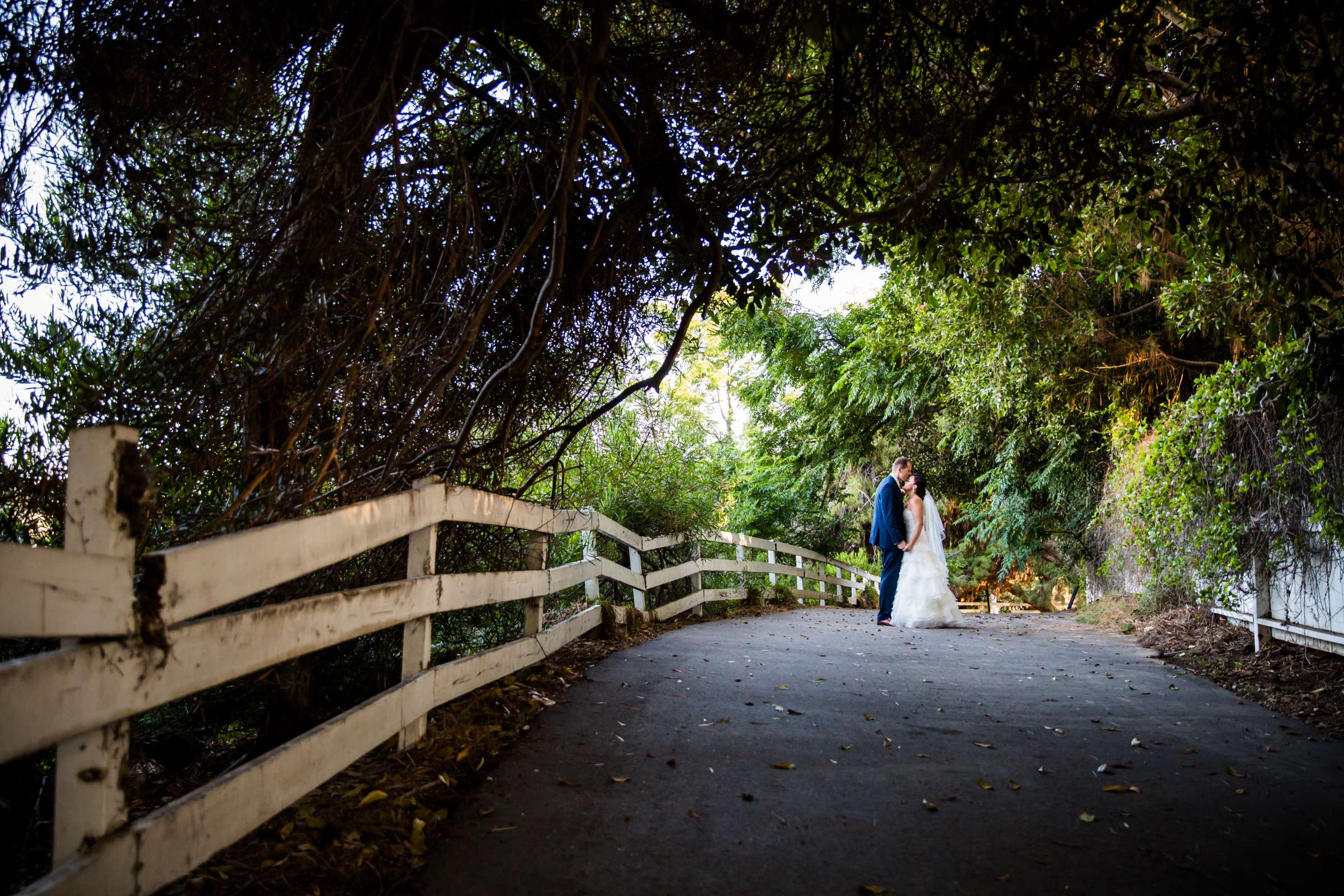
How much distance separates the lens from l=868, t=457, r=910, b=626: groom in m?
12.2

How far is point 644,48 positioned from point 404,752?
4139 mm

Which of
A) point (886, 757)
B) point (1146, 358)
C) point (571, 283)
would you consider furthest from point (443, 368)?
point (1146, 358)

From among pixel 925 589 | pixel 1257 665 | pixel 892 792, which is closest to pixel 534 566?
pixel 892 792

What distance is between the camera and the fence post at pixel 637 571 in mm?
8398

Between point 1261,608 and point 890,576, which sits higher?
point 1261,608

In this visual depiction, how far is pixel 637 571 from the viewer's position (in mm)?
8438

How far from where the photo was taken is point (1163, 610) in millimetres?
10352

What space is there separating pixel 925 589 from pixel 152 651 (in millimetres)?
11103

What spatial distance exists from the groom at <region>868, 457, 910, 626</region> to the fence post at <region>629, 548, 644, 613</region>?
193 inches

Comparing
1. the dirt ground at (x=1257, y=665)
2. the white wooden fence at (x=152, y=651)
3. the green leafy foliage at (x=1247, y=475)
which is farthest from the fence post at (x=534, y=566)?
the green leafy foliage at (x=1247, y=475)

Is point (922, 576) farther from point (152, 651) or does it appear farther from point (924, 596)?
point (152, 651)

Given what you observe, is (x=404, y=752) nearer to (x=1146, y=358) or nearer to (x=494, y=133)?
(x=494, y=133)

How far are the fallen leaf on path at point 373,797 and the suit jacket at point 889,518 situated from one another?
33.1 ft

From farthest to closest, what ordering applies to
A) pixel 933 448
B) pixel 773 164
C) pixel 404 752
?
pixel 933 448 < pixel 773 164 < pixel 404 752
